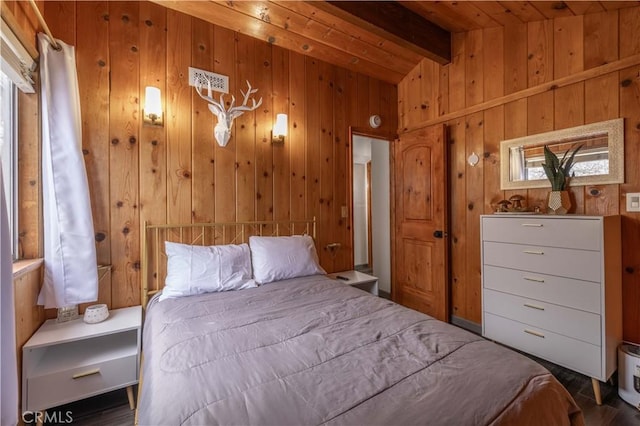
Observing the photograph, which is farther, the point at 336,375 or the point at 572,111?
the point at 572,111

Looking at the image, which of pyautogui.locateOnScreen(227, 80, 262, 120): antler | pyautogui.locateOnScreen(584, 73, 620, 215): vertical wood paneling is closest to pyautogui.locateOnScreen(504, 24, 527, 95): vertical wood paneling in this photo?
pyautogui.locateOnScreen(584, 73, 620, 215): vertical wood paneling

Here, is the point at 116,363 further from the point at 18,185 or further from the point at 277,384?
the point at 277,384

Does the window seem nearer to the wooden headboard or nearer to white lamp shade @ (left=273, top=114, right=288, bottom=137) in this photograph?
the wooden headboard

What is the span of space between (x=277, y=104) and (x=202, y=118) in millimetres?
710

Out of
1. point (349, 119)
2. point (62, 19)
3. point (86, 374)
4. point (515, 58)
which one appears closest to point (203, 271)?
point (86, 374)

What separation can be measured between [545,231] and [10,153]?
342 cm

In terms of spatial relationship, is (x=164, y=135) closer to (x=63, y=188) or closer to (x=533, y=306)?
(x=63, y=188)

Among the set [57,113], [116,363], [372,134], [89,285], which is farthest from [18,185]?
[372,134]

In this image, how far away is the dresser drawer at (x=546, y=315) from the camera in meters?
1.82

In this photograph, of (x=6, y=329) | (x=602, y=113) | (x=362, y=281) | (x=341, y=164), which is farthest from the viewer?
(x=341, y=164)

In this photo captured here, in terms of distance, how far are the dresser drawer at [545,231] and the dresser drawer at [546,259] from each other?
0.04 meters

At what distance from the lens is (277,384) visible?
37.1 inches

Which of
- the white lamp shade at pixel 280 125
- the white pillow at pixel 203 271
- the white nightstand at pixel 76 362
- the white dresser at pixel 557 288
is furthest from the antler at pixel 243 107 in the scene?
the white dresser at pixel 557 288

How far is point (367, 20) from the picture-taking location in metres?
2.21
